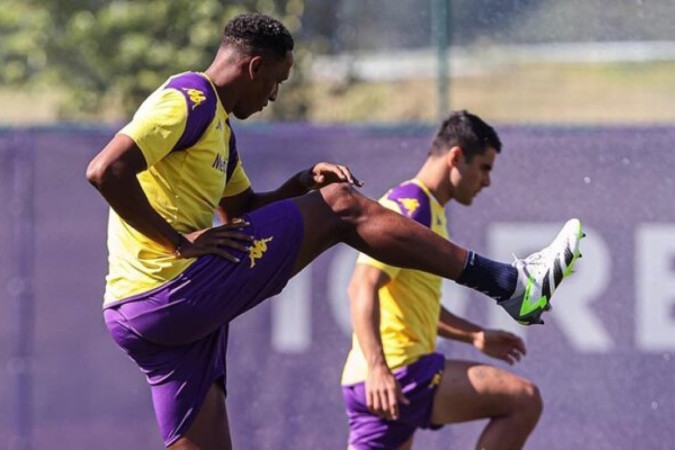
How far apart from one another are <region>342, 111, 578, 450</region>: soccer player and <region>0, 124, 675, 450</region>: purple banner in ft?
4.54

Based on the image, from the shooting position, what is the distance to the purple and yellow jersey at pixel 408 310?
21.7ft

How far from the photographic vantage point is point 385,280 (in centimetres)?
643

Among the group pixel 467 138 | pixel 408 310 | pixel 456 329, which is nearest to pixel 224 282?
pixel 408 310

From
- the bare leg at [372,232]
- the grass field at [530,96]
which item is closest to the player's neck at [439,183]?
the bare leg at [372,232]

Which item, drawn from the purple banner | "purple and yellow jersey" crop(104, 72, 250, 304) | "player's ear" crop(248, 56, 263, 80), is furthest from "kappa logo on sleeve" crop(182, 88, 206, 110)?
the purple banner

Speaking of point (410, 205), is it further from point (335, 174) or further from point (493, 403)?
point (335, 174)

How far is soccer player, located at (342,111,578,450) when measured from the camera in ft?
21.2

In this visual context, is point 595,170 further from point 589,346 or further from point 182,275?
point 182,275

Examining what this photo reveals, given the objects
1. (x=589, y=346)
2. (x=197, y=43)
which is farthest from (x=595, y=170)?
(x=197, y=43)

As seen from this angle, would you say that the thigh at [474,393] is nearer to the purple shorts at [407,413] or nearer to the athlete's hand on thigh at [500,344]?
the purple shorts at [407,413]

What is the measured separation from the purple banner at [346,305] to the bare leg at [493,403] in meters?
1.59

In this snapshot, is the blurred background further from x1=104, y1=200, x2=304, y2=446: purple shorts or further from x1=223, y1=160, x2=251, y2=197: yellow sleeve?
x1=104, y1=200, x2=304, y2=446: purple shorts

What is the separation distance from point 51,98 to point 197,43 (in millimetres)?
1125

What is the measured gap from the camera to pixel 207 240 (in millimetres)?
5125
